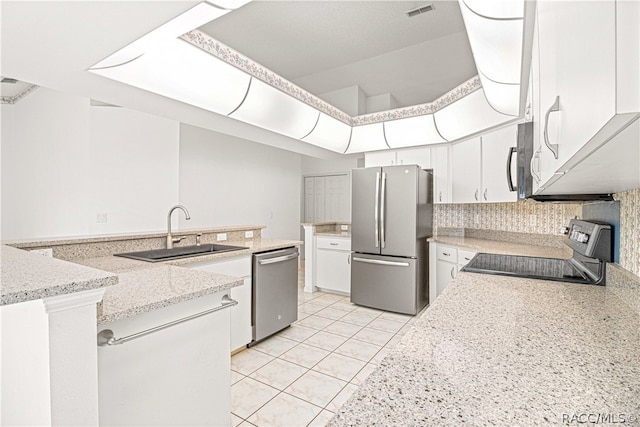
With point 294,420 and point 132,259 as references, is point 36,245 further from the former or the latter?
point 294,420

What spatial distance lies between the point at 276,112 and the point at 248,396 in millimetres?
2360

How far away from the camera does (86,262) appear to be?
195 centimetres

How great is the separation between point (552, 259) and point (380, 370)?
1942mm

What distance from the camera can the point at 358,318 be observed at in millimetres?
3436

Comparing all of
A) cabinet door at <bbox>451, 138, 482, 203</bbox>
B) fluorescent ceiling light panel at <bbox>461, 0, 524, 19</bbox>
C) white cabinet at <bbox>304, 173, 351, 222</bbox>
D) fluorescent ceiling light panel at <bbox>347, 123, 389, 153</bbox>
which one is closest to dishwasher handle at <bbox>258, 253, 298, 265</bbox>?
fluorescent ceiling light panel at <bbox>347, 123, 389, 153</bbox>

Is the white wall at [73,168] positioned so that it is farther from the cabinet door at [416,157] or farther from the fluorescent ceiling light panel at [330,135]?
the cabinet door at [416,157]

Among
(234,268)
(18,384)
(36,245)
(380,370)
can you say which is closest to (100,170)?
(36,245)

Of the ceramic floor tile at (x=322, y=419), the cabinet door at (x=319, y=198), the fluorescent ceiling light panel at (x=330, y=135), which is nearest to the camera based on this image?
the ceramic floor tile at (x=322, y=419)

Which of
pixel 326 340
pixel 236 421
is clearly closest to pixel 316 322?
pixel 326 340

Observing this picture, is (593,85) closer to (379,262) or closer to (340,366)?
(340,366)

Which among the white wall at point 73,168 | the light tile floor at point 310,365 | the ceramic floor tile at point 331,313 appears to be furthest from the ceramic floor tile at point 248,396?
the white wall at point 73,168

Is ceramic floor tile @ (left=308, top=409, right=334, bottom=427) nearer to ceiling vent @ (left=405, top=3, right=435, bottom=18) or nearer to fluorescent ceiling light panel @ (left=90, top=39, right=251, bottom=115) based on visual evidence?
fluorescent ceiling light panel @ (left=90, top=39, right=251, bottom=115)

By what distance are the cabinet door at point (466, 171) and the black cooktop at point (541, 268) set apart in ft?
4.30

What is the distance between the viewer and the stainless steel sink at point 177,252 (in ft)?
7.32
